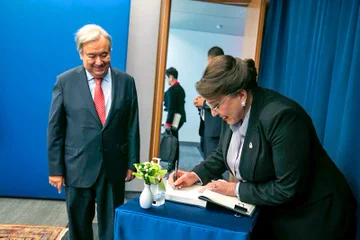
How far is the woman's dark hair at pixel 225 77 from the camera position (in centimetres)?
106

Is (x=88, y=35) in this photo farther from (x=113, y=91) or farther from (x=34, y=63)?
(x=34, y=63)

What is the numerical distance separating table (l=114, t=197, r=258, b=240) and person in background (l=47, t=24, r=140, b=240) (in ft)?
1.99

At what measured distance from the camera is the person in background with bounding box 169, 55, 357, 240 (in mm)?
1023

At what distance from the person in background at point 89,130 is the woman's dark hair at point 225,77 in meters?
0.71

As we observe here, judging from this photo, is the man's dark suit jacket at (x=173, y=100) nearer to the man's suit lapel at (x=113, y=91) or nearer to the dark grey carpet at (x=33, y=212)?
the dark grey carpet at (x=33, y=212)

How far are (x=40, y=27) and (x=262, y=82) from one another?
1997 millimetres

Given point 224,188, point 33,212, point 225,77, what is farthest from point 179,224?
point 33,212

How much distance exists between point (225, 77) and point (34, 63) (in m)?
2.09

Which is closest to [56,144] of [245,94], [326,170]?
[245,94]

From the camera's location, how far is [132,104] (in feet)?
5.82

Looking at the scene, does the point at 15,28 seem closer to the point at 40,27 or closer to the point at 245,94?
the point at 40,27

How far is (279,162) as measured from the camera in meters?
1.03

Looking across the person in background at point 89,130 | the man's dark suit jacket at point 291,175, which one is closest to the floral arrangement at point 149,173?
the man's dark suit jacket at point 291,175

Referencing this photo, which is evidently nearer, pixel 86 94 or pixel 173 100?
pixel 86 94
